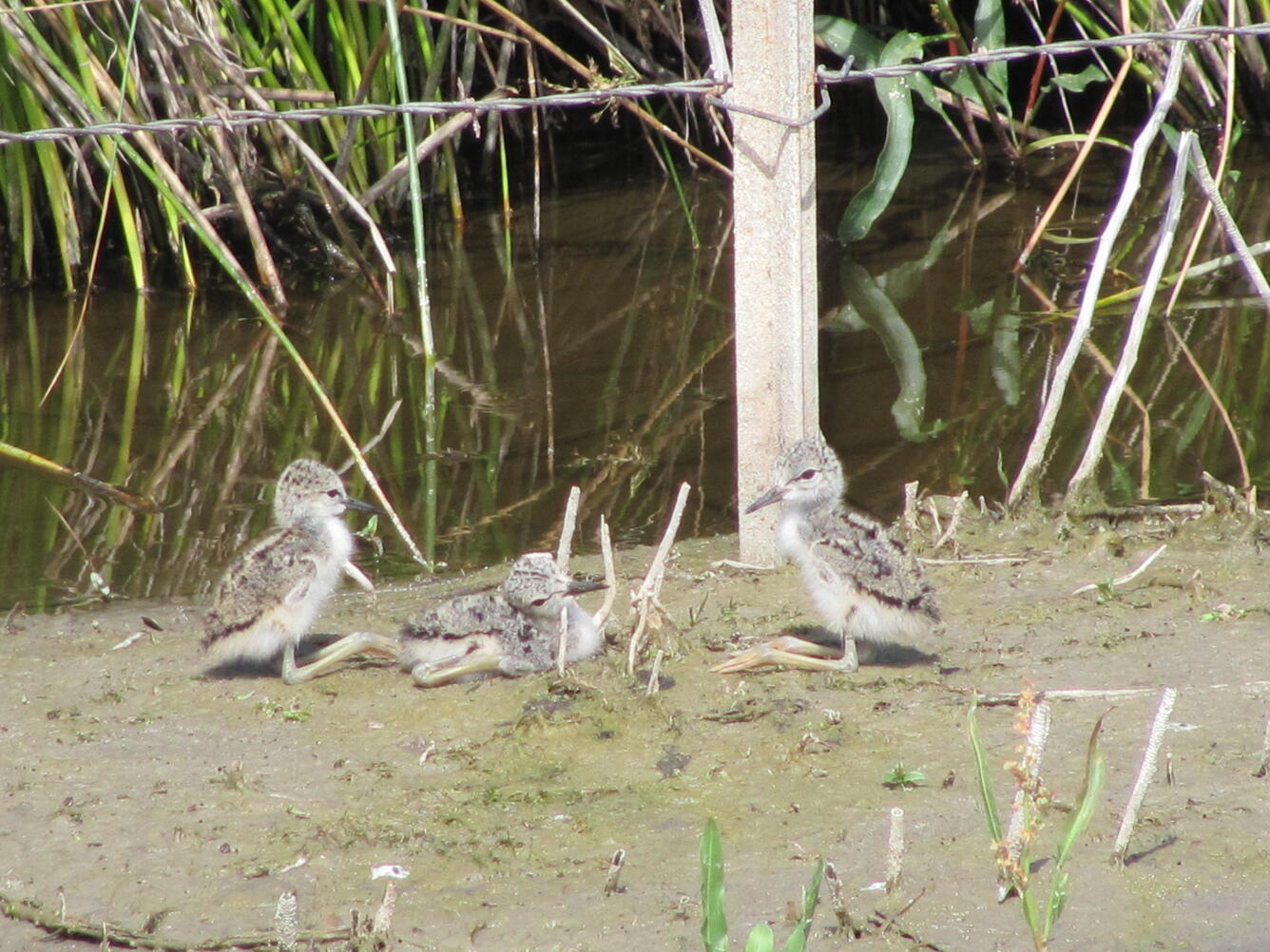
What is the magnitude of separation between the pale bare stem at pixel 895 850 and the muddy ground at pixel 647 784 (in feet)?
0.12

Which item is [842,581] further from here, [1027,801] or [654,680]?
[1027,801]

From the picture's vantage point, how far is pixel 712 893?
272 centimetres

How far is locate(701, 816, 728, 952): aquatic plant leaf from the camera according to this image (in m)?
2.70

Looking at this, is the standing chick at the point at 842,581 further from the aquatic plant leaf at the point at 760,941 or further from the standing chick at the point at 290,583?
the aquatic plant leaf at the point at 760,941

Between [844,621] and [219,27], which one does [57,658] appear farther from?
[219,27]

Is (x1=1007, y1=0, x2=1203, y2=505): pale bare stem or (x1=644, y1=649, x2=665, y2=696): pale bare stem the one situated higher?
(x1=1007, y1=0, x2=1203, y2=505): pale bare stem

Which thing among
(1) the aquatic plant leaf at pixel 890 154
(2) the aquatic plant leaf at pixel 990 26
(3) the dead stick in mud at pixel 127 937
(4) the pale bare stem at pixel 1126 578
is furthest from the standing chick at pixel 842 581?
(2) the aquatic plant leaf at pixel 990 26

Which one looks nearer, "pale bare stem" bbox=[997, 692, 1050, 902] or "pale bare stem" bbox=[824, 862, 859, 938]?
"pale bare stem" bbox=[997, 692, 1050, 902]

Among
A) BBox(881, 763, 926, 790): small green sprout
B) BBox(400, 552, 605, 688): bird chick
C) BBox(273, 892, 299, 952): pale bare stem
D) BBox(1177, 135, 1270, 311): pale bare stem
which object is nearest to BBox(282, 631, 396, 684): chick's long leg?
BBox(400, 552, 605, 688): bird chick

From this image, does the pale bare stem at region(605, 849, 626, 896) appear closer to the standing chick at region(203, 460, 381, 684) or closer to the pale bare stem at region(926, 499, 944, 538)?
the standing chick at region(203, 460, 381, 684)

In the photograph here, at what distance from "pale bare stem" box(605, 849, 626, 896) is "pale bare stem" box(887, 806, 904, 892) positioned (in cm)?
56

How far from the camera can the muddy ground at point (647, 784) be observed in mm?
3297

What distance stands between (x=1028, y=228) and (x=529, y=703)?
714cm

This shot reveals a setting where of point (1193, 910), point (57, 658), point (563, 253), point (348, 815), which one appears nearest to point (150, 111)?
point (563, 253)
